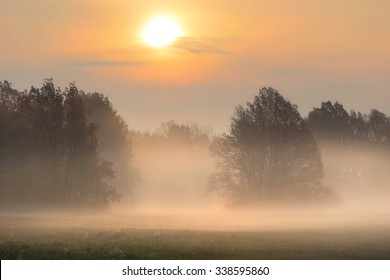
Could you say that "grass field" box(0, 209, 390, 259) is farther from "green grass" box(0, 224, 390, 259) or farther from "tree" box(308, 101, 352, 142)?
"tree" box(308, 101, 352, 142)

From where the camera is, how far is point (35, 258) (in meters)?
34.9

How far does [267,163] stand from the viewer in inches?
3679

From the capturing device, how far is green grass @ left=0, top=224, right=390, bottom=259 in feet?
119

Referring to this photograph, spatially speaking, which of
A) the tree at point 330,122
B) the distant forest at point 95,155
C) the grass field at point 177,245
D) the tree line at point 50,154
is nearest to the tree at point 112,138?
the distant forest at point 95,155

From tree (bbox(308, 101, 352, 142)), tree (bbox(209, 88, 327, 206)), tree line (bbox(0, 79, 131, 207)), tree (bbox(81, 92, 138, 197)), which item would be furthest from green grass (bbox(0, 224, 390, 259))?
tree (bbox(308, 101, 352, 142))

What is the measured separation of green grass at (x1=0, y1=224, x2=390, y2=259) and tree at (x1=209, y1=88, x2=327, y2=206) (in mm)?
38814

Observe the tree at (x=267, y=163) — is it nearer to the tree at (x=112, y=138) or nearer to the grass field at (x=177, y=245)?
the tree at (x=112, y=138)

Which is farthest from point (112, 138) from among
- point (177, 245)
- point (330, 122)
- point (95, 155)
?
point (177, 245)

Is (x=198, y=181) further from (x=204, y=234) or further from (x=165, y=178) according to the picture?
(x=204, y=234)

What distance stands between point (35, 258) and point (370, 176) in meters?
117

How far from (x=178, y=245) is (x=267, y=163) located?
53.7 metres

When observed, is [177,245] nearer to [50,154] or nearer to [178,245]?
[178,245]

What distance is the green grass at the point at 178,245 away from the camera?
1428 inches

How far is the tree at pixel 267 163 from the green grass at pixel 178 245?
38814mm
